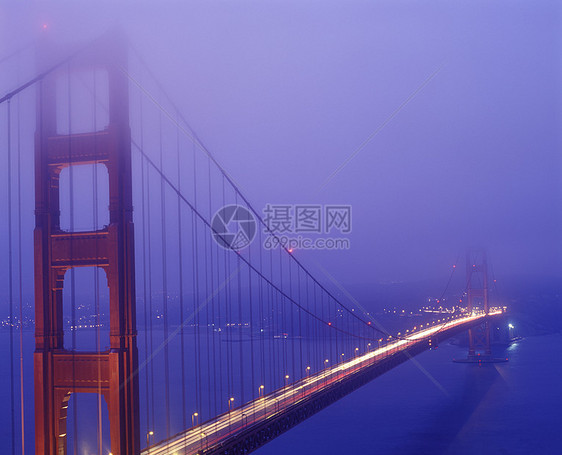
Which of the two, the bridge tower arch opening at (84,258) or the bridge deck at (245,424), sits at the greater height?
the bridge tower arch opening at (84,258)

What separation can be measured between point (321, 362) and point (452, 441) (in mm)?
16481

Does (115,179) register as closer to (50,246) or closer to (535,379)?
(50,246)

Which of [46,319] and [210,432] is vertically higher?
[46,319]

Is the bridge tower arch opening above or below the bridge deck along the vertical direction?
above

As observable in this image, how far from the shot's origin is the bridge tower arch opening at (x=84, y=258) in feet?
23.7

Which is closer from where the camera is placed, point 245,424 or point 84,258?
point 84,258

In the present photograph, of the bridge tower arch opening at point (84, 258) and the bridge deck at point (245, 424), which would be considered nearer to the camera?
the bridge tower arch opening at point (84, 258)

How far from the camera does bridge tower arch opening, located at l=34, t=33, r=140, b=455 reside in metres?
7.22

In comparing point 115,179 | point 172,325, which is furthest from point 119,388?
point 172,325

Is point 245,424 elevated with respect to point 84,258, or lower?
lower

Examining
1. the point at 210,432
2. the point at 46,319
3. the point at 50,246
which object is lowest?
the point at 210,432

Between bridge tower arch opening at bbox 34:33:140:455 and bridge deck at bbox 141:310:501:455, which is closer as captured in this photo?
bridge tower arch opening at bbox 34:33:140:455

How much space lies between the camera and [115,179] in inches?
293

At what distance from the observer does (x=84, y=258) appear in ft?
24.3
